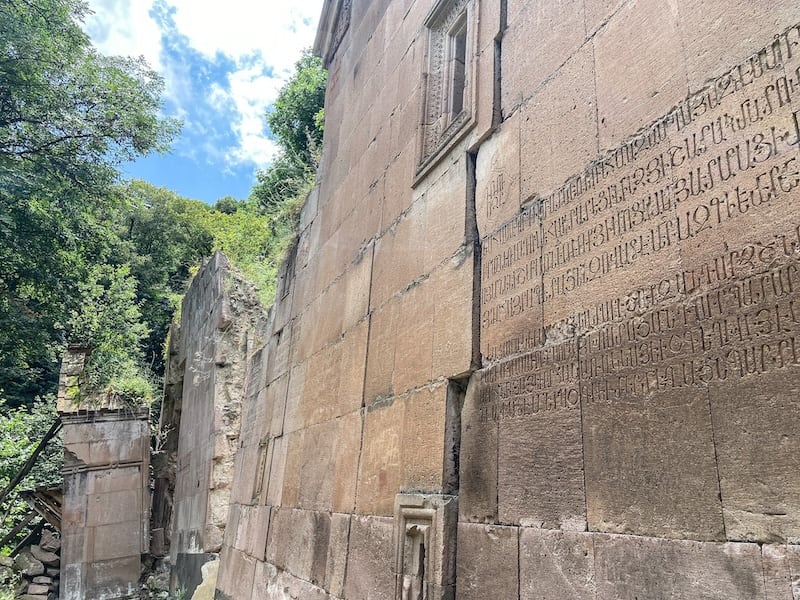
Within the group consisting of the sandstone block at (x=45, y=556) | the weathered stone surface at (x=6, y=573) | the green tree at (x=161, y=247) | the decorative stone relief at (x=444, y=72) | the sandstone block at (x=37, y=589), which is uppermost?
the green tree at (x=161, y=247)

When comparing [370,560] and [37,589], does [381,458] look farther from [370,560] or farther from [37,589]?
[37,589]

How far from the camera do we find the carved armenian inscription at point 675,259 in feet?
5.37

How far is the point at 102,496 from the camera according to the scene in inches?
438

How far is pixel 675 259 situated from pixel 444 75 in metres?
2.73

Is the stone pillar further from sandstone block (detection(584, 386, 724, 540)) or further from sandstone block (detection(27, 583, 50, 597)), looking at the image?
sandstone block (detection(584, 386, 724, 540))

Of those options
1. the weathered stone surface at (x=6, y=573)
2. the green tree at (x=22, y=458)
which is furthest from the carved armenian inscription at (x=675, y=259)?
the green tree at (x=22, y=458)

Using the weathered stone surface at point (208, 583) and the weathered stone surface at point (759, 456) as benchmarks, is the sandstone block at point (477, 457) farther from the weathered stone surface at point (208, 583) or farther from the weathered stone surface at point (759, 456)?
the weathered stone surface at point (208, 583)

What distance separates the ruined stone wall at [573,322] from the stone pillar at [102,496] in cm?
805

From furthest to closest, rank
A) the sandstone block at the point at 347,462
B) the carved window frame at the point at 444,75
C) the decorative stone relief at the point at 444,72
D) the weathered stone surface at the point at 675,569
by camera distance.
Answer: the sandstone block at the point at 347,462
the decorative stone relief at the point at 444,72
the carved window frame at the point at 444,75
the weathered stone surface at the point at 675,569

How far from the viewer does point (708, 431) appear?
1.70m

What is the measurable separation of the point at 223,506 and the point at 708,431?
765cm

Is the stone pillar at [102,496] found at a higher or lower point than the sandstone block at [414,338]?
lower

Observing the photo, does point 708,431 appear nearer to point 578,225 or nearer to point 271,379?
point 578,225

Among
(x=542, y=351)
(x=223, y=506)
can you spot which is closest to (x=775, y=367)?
(x=542, y=351)
